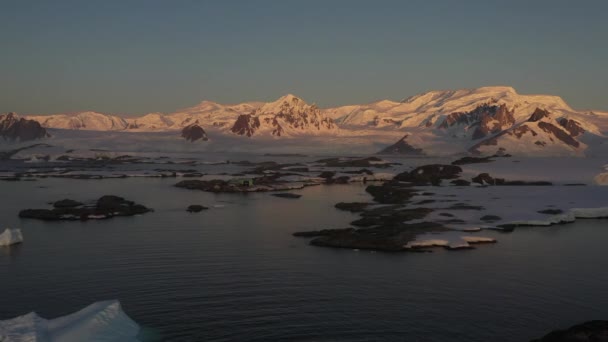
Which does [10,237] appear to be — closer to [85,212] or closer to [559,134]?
[85,212]

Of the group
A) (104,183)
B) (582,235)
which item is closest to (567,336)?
(582,235)

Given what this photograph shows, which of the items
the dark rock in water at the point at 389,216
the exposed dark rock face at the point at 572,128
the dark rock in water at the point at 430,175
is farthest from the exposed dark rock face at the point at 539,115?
the dark rock in water at the point at 389,216

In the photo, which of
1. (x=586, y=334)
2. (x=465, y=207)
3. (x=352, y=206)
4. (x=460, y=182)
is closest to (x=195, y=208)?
(x=352, y=206)

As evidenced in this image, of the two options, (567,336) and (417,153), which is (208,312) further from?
(417,153)

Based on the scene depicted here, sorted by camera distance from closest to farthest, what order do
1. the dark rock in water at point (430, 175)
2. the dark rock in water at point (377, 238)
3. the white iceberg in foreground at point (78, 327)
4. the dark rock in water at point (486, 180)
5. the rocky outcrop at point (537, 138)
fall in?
the white iceberg in foreground at point (78, 327) < the dark rock in water at point (377, 238) < the dark rock in water at point (486, 180) < the dark rock in water at point (430, 175) < the rocky outcrop at point (537, 138)

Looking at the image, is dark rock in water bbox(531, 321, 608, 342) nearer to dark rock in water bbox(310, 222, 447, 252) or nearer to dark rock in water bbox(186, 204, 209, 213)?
dark rock in water bbox(310, 222, 447, 252)

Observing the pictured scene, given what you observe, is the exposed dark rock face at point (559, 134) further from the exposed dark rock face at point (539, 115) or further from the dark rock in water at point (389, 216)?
the dark rock in water at point (389, 216)
